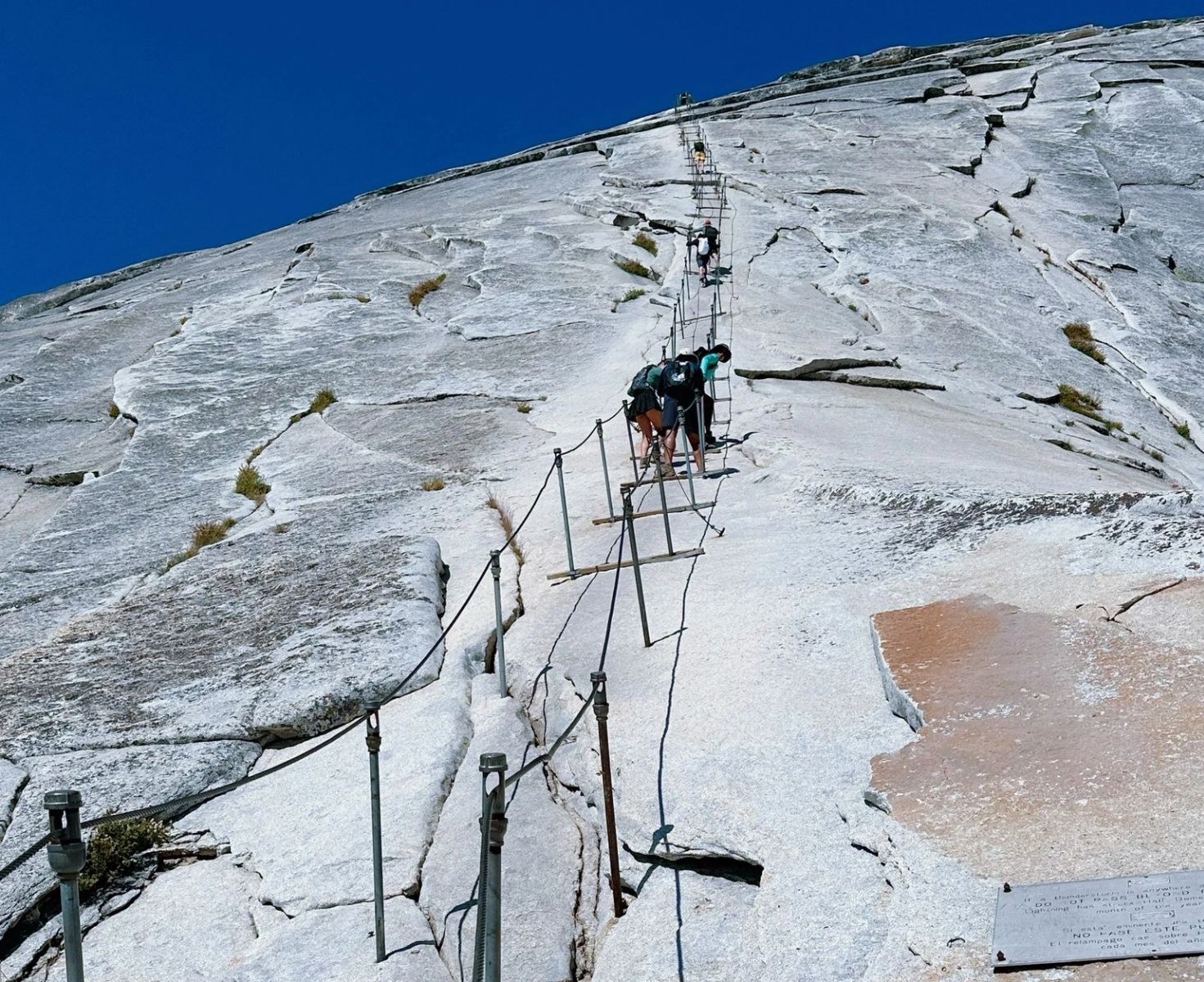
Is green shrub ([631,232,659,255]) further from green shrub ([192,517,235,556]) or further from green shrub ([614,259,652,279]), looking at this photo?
green shrub ([192,517,235,556])

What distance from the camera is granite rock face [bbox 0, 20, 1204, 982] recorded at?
5809 millimetres

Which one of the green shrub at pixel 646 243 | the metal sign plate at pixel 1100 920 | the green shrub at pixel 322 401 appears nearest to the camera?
the metal sign plate at pixel 1100 920

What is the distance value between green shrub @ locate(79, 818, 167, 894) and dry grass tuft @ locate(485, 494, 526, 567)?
4.54 metres

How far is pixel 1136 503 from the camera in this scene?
26.9 ft

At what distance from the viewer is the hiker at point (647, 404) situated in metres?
13.8

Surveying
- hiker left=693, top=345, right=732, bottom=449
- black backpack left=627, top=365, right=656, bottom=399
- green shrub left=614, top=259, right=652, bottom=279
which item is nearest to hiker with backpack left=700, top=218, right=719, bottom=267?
green shrub left=614, top=259, right=652, bottom=279

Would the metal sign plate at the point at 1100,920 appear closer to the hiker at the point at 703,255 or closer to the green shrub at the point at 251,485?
the green shrub at the point at 251,485

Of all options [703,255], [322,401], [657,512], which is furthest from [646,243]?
[657,512]

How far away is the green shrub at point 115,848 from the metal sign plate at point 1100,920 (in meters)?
4.97

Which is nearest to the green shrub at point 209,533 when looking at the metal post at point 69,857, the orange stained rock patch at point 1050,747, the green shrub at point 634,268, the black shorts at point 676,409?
the black shorts at point 676,409

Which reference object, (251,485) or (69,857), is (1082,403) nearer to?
(251,485)

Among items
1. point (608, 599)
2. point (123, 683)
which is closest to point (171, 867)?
point (123, 683)

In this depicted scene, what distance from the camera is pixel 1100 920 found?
4.72 metres

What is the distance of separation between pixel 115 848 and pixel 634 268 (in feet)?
65.0
